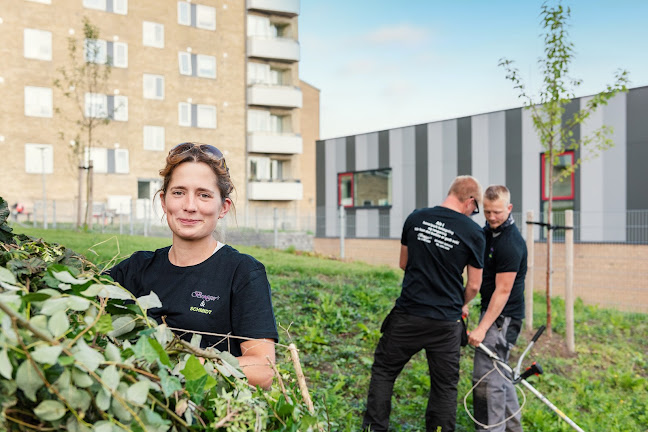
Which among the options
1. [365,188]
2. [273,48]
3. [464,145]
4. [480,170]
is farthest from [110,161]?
[480,170]

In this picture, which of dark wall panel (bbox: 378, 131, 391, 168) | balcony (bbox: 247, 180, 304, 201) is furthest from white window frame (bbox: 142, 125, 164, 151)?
dark wall panel (bbox: 378, 131, 391, 168)

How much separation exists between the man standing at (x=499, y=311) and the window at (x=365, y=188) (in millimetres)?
18440

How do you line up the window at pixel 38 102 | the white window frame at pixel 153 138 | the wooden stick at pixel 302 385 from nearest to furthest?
the wooden stick at pixel 302 385, the window at pixel 38 102, the white window frame at pixel 153 138

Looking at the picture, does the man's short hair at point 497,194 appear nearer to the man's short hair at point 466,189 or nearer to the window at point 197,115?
the man's short hair at point 466,189

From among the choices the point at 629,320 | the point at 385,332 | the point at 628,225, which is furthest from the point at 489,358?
the point at 628,225

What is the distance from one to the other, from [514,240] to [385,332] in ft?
4.45

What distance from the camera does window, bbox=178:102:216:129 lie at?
32844 mm

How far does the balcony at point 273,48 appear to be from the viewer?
33.9m

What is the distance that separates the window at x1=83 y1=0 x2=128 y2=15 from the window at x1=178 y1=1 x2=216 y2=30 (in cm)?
Answer: 307

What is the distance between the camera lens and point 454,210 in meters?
4.77

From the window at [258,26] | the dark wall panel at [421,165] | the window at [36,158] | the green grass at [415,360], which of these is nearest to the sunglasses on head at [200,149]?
the green grass at [415,360]

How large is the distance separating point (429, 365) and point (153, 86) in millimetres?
30156

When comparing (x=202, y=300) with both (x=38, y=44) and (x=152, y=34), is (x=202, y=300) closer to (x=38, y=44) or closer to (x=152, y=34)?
(x=38, y=44)

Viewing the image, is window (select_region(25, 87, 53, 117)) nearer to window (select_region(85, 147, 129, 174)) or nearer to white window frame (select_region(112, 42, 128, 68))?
window (select_region(85, 147, 129, 174))
